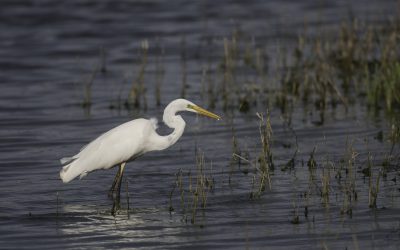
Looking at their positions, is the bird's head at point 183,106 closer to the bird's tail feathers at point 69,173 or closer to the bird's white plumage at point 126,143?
the bird's white plumage at point 126,143

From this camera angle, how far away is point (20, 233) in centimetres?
810

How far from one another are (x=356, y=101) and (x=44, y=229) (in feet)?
20.4

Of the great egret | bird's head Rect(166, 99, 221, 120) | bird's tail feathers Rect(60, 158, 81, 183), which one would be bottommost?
bird's tail feathers Rect(60, 158, 81, 183)

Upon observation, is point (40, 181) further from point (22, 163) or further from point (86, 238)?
point (86, 238)

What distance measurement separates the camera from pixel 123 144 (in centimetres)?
959

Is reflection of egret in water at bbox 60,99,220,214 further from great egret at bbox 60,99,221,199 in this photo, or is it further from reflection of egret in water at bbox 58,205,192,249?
reflection of egret in water at bbox 58,205,192,249

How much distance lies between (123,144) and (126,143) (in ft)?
0.10

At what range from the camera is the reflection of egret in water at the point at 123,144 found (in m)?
9.47

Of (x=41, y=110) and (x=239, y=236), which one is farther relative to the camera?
(x=41, y=110)

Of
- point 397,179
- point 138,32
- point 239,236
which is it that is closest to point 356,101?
point 397,179

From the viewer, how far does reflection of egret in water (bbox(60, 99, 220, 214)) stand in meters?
9.47

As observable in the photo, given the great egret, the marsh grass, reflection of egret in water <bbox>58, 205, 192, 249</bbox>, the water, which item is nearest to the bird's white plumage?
the great egret

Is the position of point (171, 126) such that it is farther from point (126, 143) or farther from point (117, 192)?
point (117, 192)

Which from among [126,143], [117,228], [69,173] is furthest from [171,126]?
[117,228]
